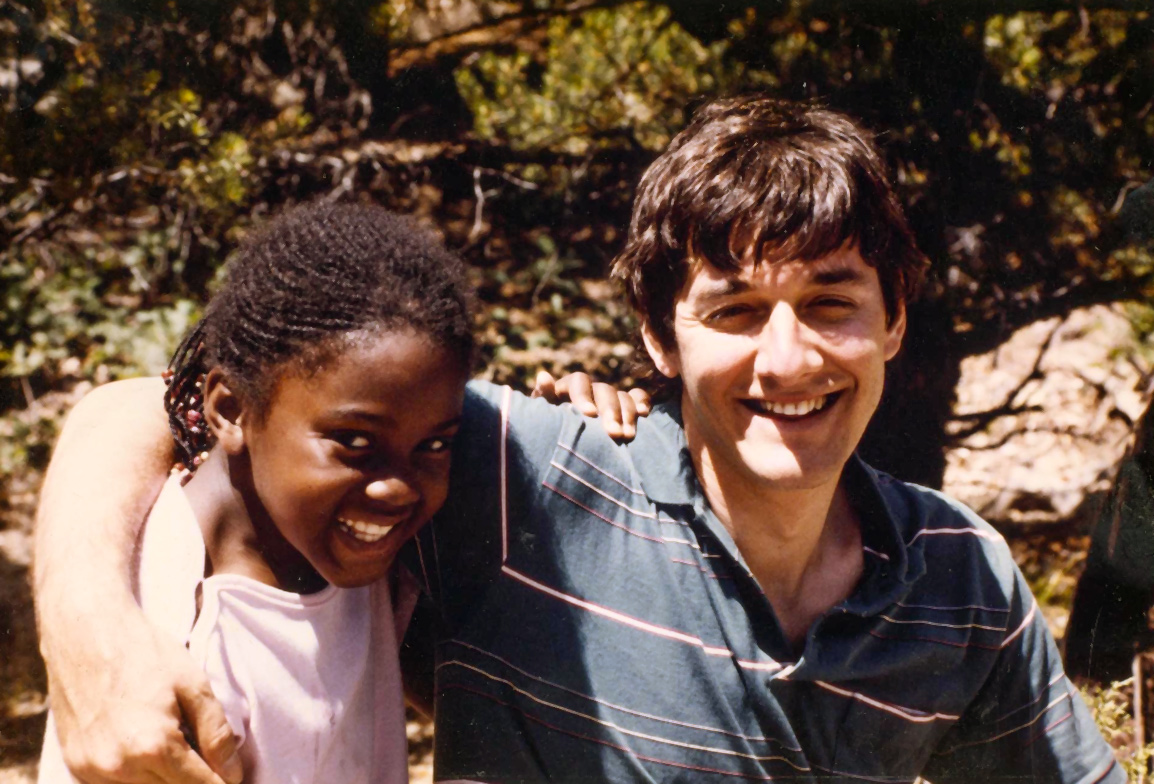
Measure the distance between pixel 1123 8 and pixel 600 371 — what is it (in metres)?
2.20

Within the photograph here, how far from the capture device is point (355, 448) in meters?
1.68

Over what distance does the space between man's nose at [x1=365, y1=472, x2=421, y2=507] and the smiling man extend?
0.24 meters

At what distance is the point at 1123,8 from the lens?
359 cm

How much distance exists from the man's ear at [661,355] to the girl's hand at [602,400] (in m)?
0.09

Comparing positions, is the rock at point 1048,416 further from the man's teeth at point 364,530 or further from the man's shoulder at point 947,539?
the man's teeth at point 364,530

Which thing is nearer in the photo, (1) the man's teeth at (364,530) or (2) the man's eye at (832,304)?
(1) the man's teeth at (364,530)

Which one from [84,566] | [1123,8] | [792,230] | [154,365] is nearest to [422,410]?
[84,566]

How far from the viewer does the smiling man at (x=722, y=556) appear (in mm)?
1924

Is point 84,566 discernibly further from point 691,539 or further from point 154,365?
point 154,365

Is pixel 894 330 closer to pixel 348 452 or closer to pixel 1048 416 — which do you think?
pixel 348 452

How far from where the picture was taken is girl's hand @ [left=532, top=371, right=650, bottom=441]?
6.79 feet

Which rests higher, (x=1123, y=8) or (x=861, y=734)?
(x=1123, y=8)

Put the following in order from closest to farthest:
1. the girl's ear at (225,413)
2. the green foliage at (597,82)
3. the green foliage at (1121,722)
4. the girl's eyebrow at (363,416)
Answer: the girl's eyebrow at (363,416) → the girl's ear at (225,413) → the green foliage at (1121,722) → the green foliage at (597,82)

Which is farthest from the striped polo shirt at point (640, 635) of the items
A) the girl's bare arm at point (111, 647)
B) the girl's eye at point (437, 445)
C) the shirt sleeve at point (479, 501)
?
the girl's bare arm at point (111, 647)
